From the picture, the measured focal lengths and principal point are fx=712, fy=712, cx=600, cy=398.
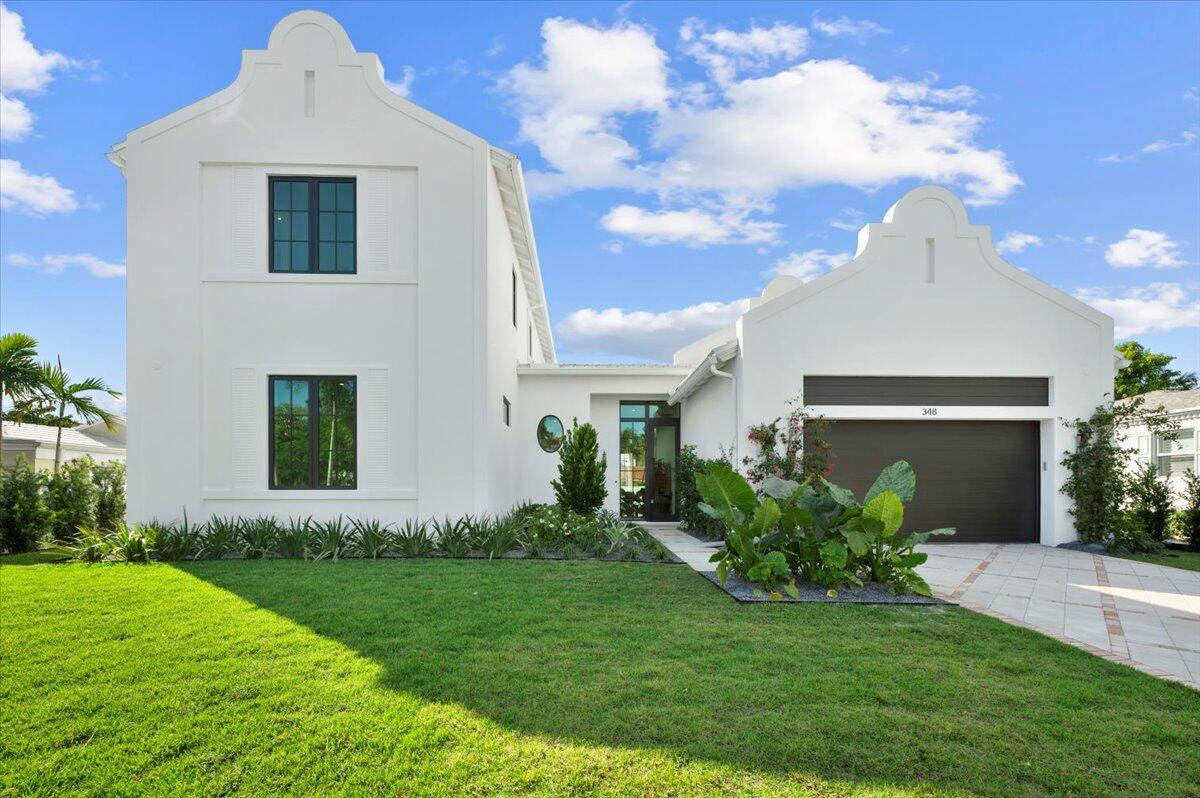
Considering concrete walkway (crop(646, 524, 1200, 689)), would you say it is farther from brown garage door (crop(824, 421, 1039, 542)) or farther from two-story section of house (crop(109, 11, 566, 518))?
two-story section of house (crop(109, 11, 566, 518))

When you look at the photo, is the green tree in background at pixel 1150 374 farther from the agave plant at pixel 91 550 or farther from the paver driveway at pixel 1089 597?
the agave plant at pixel 91 550

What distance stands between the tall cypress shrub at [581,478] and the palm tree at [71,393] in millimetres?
10813

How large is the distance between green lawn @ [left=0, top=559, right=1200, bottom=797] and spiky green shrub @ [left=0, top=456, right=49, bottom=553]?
21.9 feet

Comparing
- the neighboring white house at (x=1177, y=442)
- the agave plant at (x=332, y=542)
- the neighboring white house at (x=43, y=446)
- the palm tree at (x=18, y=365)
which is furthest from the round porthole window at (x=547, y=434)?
the neighboring white house at (x=1177, y=442)

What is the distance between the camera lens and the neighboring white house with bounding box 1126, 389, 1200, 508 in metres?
18.8

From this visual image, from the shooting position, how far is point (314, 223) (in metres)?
12.1

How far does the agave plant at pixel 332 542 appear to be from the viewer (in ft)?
34.8

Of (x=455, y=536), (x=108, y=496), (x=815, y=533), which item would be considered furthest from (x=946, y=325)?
(x=108, y=496)

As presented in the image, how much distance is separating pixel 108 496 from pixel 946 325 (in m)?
16.3

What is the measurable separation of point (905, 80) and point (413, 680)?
41.6 ft

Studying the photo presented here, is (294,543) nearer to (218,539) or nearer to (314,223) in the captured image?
(218,539)

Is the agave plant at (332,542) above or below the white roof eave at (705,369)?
below

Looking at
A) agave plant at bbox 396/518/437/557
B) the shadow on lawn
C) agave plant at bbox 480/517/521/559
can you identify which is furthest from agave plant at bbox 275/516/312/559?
the shadow on lawn

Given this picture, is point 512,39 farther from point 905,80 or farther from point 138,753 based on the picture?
point 138,753
